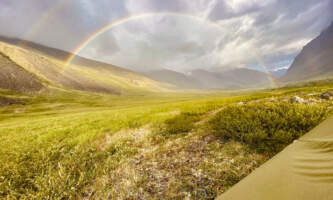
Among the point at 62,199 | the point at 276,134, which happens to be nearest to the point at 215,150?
the point at 276,134

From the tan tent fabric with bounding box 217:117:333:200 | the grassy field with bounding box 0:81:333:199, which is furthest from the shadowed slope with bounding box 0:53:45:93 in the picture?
the tan tent fabric with bounding box 217:117:333:200

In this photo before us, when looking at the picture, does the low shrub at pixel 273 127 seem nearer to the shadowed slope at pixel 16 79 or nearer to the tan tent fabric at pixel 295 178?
the tan tent fabric at pixel 295 178

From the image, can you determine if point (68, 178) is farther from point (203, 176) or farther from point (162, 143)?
point (203, 176)

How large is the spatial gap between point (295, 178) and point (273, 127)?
138 inches

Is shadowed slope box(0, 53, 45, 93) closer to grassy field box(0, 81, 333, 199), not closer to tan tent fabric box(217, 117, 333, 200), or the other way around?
grassy field box(0, 81, 333, 199)

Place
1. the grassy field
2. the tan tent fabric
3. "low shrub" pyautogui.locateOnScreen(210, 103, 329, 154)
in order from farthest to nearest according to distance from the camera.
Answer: "low shrub" pyautogui.locateOnScreen(210, 103, 329, 154), the grassy field, the tan tent fabric

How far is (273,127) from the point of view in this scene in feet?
16.8

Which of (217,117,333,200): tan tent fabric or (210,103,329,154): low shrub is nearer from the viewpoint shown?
(217,117,333,200): tan tent fabric

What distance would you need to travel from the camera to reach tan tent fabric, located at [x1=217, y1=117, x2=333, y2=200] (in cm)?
201

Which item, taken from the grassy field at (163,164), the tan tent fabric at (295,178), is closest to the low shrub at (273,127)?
the grassy field at (163,164)

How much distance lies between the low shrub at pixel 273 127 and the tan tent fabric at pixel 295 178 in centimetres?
131

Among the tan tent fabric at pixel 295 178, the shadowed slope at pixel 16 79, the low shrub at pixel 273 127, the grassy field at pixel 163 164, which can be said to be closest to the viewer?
the tan tent fabric at pixel 295 178

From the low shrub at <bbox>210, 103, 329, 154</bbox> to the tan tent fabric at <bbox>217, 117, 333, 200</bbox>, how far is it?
1.31 metres

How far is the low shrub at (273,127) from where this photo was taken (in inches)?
176
